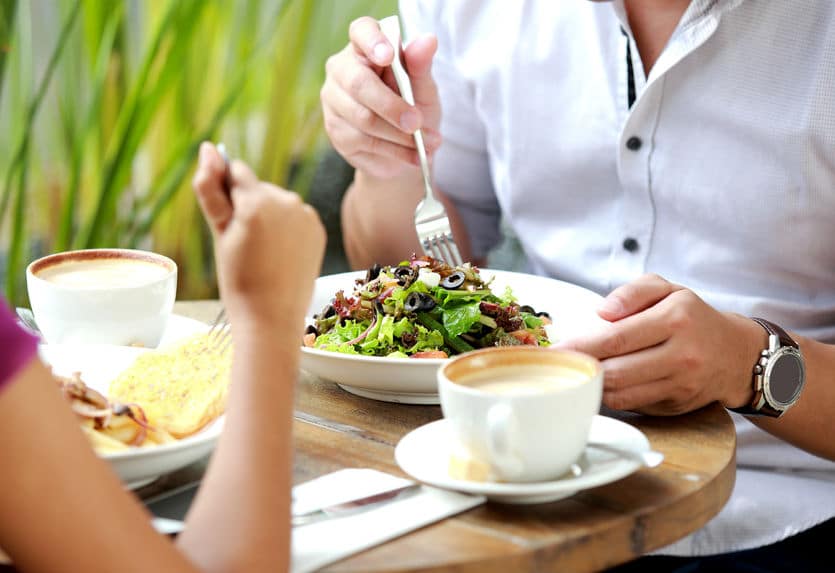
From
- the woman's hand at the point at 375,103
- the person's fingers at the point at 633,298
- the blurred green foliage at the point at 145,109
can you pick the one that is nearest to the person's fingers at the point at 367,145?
the woman's hand at the point at 375,103

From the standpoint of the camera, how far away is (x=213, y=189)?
2.60ft

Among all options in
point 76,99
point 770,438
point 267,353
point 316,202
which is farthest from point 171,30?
point 267,353

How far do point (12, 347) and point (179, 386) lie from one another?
0.99ft

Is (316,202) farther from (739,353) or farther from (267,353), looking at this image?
(267,353)

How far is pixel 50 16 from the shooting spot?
Result: 107 inches

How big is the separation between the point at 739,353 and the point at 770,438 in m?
0.39

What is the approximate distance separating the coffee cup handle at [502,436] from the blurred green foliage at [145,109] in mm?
1784

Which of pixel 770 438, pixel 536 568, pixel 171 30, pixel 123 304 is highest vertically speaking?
pixel 171 30

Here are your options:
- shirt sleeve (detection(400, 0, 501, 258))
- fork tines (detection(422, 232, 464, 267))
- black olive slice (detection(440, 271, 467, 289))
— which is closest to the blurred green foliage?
shirt sleeve (detection(400, 0, 501, 258))

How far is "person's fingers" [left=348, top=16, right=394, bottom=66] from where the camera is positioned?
1.41 metres

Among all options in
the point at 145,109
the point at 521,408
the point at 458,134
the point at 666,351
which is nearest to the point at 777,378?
the point at 666,351

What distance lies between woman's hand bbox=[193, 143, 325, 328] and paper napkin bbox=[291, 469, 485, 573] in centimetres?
17

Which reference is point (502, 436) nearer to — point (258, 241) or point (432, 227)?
point (258, 241)

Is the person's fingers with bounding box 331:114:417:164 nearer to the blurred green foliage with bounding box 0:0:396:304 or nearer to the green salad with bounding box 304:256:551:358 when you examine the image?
the green salad with bounding box 304:256:551:358
